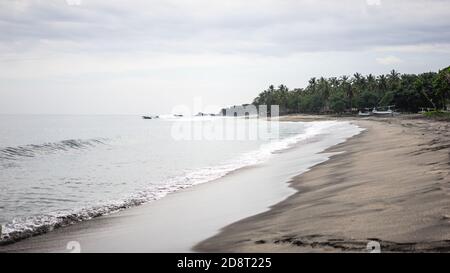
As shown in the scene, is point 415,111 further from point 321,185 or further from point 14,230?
point 14,230

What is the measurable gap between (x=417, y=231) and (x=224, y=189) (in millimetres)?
8167

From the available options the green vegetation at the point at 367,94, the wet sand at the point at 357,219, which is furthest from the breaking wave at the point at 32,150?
the green vegetation at the point at 367,94

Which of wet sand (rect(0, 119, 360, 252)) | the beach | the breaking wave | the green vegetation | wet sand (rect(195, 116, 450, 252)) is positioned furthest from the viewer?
the green vegetation

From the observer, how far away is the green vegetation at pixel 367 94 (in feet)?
277

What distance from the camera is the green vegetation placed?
277ft

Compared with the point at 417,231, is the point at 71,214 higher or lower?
lower

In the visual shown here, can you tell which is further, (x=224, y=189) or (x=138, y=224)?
(x=224, y=189)

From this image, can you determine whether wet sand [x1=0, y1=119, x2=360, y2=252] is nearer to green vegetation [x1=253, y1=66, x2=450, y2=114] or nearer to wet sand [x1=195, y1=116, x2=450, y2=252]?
wet sand [x1=195, y1=116, x2=450, y2=252]

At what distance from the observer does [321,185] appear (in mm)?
11180

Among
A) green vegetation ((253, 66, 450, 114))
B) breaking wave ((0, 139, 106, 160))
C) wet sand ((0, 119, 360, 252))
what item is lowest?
breaking wave ((0, 139, 106, 160))

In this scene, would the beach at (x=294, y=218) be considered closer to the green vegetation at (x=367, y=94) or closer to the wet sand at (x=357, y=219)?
the wet sand at (x=357, y=219)

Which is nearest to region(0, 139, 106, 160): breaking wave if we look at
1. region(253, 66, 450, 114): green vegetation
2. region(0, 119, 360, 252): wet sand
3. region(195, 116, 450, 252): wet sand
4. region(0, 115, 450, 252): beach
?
region(0, 119, 360, 252): wet sand
